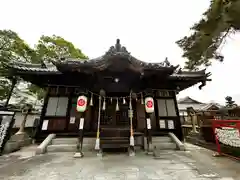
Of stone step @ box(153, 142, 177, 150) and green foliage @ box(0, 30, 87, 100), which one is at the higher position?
green foliage @ box(0, 30, 87, 100)

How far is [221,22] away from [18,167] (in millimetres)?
9504

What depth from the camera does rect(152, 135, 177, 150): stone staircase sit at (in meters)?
6.89

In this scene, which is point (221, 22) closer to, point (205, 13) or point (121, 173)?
point (205, 13)

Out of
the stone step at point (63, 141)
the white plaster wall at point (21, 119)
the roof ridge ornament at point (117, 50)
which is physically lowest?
the stone step at point (63, 141)

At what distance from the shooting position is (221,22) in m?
5.25

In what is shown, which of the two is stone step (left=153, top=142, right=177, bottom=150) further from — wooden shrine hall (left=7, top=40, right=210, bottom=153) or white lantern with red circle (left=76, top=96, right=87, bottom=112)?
white lantern with red circle (left=76, top=96, right=87, bottom=112)

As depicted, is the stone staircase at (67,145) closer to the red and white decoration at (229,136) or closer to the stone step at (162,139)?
the stone step at (162,139)

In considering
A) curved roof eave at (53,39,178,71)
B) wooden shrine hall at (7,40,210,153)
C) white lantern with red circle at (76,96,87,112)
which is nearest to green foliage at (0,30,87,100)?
wooden shrine hall at (7,40,210,153)

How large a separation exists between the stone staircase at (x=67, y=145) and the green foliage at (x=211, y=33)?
24.2 feet

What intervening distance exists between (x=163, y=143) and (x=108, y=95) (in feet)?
14.3

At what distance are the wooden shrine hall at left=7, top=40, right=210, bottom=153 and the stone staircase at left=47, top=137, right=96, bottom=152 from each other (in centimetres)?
35

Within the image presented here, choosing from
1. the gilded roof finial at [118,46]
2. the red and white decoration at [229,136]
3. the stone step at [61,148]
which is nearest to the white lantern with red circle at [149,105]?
the gilded roof finial at [118,46]

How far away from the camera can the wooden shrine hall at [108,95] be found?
6246 millimetres

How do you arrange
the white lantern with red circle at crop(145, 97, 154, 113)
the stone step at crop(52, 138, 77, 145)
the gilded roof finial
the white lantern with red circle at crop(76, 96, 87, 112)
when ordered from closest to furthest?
the white lantern with red circle at crop(76, 96, 87, 112), the white lantern with red circle at crop(145, 97, 154, 113), the gilded roof finial, the stone step at crop(52, 138, 77, 145)
